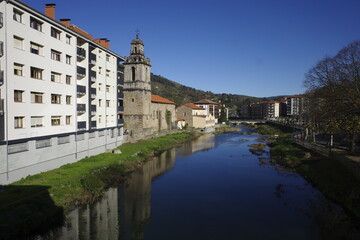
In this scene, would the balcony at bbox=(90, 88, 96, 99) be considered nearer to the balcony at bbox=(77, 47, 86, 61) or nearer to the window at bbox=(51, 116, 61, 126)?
the balcony at bbox=(77, 47, 86, 61)

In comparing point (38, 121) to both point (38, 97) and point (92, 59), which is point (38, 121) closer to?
point (38, 97)

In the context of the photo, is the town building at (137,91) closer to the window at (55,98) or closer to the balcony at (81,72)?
the balcony at (81,72)

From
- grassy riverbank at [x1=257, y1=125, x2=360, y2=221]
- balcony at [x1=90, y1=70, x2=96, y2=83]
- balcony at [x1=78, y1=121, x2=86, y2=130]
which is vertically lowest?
grassy riverbank at [x1=257, y1=125, x2=360, y2=221]

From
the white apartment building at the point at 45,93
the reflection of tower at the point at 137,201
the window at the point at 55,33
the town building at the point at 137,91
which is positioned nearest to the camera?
the reflection of tower at the point at 137,201

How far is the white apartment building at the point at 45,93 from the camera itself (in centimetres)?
1862

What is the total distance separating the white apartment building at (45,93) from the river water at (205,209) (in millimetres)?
6172

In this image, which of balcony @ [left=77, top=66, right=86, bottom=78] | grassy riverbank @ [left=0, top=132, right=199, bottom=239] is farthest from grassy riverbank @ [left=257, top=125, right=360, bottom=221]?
balcony @ [left=77, top=66, right=86, bottom=78]

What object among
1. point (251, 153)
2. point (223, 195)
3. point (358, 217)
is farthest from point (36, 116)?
point (251, 153)

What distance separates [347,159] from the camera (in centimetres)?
2209

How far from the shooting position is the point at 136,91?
4872 cm

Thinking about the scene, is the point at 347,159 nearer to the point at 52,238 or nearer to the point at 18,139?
the point at 52,238

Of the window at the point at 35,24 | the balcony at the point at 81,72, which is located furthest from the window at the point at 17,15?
the balcony at the point at 81,72

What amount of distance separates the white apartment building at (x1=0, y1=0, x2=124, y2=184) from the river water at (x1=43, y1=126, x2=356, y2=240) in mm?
6172

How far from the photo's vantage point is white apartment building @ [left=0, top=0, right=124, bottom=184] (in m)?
18.6
